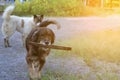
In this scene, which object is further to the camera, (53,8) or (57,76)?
(53,8)

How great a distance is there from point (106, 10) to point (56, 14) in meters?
4.81

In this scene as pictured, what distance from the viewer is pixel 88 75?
673cm

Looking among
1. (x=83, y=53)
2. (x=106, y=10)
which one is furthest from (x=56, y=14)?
(x=83, y=53)

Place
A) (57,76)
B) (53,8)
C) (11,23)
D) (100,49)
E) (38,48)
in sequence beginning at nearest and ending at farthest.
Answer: (38,48) < (57,76) < (100,49) < (11,23) < (53,8)

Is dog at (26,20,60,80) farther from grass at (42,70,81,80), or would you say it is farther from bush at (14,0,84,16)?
bush at (14,0,84,16)

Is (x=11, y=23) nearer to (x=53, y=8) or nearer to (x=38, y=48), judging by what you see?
(x=38, y=48)

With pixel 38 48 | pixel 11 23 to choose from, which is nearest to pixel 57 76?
pixel 38 48

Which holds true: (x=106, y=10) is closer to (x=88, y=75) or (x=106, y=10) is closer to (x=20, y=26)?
(x=20, y=26)

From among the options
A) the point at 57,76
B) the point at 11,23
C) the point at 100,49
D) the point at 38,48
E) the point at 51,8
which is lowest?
the point at 51,8

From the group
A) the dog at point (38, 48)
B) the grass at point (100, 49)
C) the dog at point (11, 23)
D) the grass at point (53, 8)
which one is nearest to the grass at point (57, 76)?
the dog at point (38, 48)

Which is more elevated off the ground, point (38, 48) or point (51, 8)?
point (38, 48)

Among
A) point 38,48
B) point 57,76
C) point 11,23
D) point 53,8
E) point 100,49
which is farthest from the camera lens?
point 53,8

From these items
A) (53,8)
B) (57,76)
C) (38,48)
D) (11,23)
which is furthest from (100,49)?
(53,8)

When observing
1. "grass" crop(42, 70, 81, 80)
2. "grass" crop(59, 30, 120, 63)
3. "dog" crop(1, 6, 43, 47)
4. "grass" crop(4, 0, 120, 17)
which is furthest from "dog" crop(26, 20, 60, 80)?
"grass" crop(4, 0, 120, 17)
